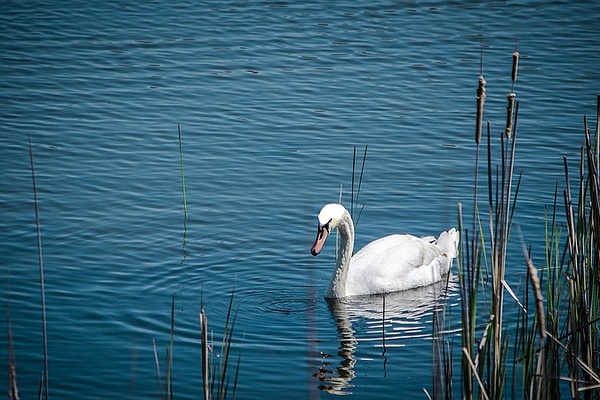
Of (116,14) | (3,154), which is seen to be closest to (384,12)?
(116,14)

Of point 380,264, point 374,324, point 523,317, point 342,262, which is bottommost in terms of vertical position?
point 374,324

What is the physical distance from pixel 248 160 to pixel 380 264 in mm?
3488

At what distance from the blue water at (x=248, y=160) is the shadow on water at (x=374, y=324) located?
27 mm

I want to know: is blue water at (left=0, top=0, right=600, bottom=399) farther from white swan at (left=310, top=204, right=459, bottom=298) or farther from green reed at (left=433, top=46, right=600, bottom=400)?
green reed at (left=433, top=46, right=600, bottom=400)

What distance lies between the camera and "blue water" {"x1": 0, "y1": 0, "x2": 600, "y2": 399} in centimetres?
788

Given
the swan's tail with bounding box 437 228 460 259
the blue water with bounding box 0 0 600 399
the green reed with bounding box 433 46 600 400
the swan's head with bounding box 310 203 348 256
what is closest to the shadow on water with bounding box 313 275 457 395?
the blue water with bounding box 0 0 600 399

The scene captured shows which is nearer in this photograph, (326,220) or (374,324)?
(374,324)

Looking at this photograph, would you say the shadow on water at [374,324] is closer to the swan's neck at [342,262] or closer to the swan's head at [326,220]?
the swan's neck at [342,262]

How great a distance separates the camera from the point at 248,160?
497 inches

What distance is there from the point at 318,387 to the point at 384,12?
14.8m

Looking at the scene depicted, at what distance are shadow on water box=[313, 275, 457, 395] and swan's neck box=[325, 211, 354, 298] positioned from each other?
0.09m

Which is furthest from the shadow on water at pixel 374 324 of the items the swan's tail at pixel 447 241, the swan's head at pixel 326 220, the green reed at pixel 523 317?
the green reed at pixel 523 317

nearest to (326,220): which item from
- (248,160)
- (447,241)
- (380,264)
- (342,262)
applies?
(342,262)

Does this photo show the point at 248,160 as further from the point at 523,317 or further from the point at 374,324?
the point at 523,317
